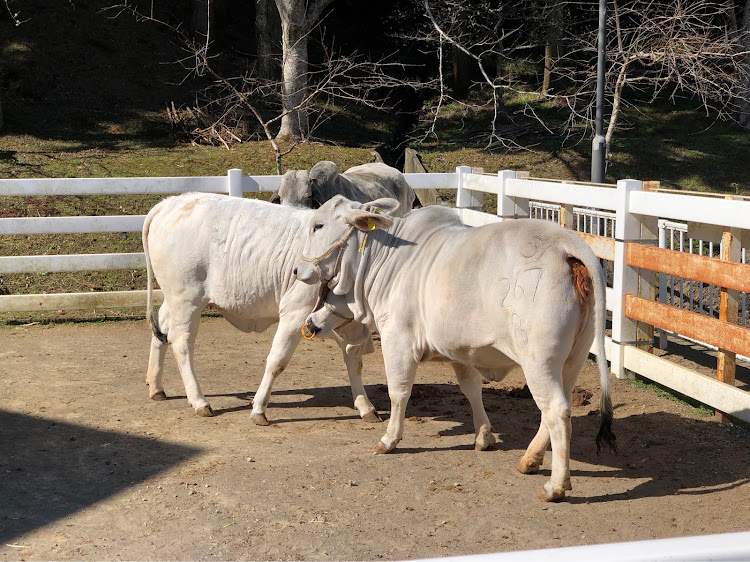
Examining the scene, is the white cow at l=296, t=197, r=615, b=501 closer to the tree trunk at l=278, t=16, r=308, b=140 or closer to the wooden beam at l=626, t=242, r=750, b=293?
the wooden beam at l=626, t=242, r=750, b=293

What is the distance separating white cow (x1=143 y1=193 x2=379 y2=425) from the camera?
6195mm

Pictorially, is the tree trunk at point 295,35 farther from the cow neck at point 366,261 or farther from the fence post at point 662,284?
the cow neck at point 366,261

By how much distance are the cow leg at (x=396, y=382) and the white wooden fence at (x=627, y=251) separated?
204cm

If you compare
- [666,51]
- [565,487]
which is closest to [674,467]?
[565,487]

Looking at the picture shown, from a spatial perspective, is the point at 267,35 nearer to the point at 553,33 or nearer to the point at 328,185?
the point at 553,33

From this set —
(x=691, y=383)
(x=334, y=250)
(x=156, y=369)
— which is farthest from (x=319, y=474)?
(x=691, y=383)

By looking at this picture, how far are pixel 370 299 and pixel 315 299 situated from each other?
726mm

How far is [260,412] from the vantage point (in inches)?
239

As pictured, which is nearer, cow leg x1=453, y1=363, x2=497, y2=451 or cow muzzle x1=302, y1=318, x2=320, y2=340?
cow leg x1=453, y1=363, x2=497, y2=451

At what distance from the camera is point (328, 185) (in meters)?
8.01

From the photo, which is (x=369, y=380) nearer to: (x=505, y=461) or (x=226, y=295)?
(x=226, y=295)

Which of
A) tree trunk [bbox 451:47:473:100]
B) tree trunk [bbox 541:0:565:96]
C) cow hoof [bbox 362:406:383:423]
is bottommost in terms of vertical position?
cow hoof [bbox 362:406:383:423]

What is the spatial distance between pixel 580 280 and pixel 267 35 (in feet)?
50.3

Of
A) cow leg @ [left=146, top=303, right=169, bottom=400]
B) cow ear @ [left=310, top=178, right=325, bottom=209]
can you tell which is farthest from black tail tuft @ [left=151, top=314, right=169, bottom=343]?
cow ear @ [left=310, top=178, right=325, bottom=209]
